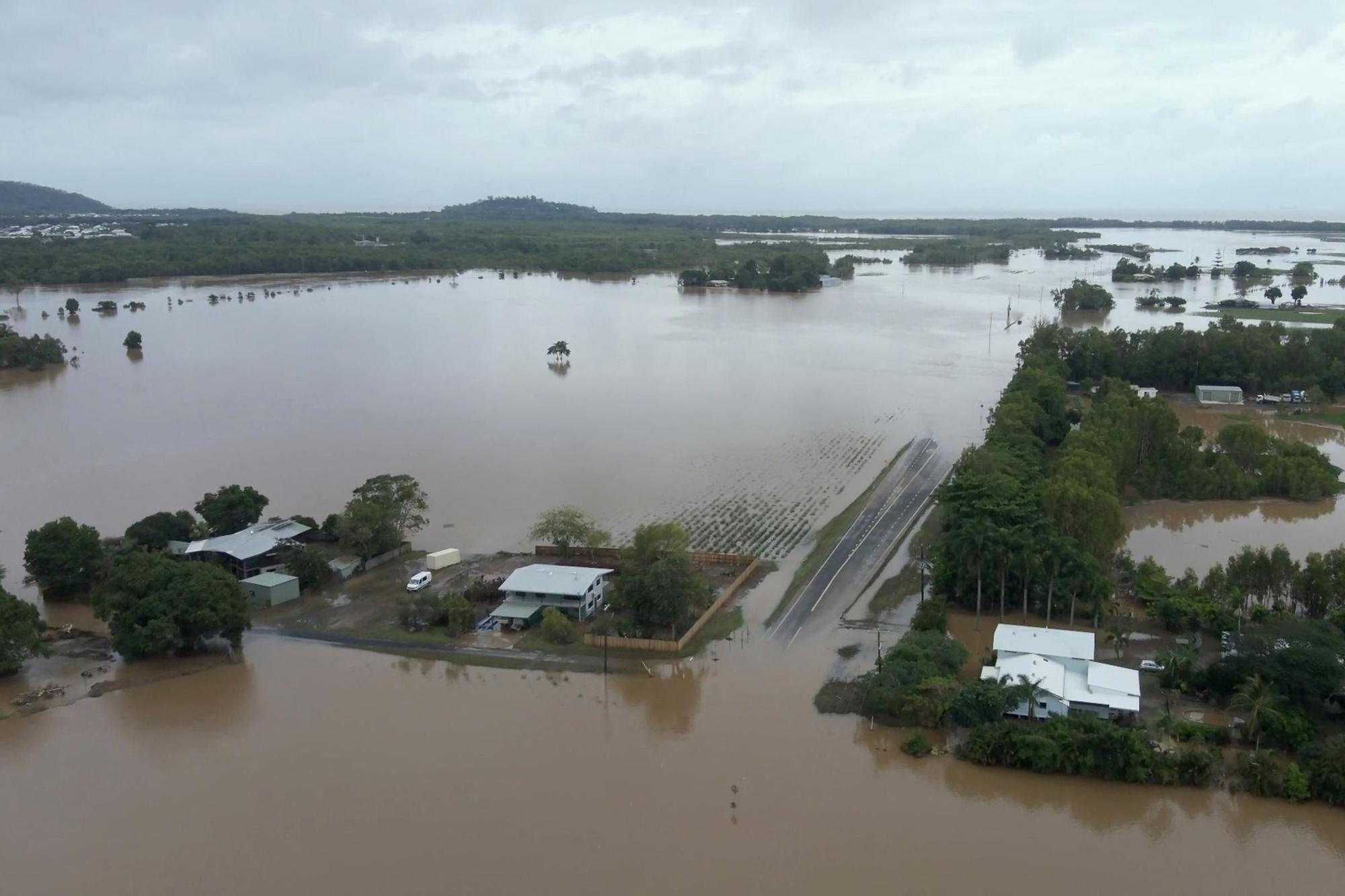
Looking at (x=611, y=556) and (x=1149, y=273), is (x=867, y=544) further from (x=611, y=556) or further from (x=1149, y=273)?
(x=1149, y=273)

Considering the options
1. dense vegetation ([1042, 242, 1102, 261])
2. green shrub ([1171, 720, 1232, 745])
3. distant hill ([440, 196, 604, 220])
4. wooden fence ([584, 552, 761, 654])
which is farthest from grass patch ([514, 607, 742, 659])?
distant hill ([440, 196, 604, 220])

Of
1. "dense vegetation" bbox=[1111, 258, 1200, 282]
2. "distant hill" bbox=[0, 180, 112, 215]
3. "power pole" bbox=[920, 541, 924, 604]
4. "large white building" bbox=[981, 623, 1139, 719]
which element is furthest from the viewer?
"distant hill" bbox=[0, 180, 112, 215]

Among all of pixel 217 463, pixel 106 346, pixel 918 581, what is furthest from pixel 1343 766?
pixel 106 346

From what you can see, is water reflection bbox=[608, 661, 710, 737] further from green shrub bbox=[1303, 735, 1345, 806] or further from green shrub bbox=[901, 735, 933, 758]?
green shrub bbox=[1303, 735, 1345, 806]

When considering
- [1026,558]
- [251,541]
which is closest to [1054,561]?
[1026,558]

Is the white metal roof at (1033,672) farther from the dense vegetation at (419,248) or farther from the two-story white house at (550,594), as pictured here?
the dense vegetation at (419,248)

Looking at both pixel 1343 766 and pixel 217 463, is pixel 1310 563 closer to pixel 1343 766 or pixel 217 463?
pixel 1343 766

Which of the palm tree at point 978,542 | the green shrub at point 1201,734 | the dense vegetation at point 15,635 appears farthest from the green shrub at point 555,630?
the green shrub at point 1201,734
